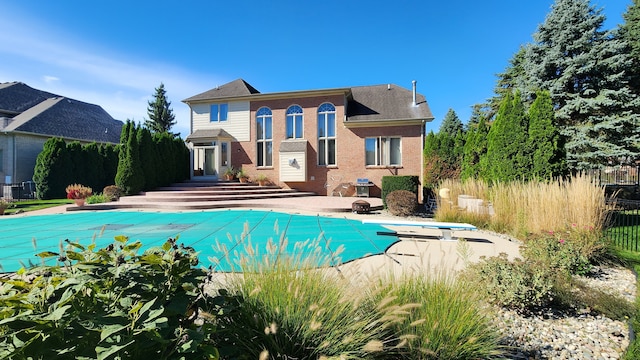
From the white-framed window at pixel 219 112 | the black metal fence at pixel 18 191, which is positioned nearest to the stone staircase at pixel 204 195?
the white-framed window at pixel 219 112

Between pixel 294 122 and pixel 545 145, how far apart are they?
530 inches

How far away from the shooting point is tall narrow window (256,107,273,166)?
18.8 m

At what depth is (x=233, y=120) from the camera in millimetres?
19219

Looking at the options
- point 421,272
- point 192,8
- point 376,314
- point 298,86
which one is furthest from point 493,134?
point 298,86

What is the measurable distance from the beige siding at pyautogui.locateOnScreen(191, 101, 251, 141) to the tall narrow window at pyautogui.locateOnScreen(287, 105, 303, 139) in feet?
9.20

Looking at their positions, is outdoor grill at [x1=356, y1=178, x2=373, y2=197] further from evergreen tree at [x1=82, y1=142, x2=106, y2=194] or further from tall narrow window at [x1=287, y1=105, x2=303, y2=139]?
evergreen tree at [x1=82, y1=142, x2=106, y2=194]

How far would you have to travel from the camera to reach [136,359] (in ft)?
3.85

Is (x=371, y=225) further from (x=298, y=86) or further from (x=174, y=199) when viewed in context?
(x=298, y=86)

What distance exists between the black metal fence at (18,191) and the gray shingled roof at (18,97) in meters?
9.75

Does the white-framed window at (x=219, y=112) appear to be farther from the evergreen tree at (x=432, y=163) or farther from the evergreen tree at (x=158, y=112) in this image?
the evergreen tree at (x=158, y=112)

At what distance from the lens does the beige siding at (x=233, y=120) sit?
62.3 feet

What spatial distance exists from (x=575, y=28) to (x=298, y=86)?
15.8 metres

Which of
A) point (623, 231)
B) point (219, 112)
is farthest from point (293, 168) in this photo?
point (623, 231)

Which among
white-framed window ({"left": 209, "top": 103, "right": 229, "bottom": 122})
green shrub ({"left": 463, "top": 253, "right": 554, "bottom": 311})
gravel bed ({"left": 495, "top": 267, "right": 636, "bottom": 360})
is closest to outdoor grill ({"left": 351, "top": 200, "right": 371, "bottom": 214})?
green shrub ({"left": 463, "top": 253, "right": 554, "bottom": 311})
